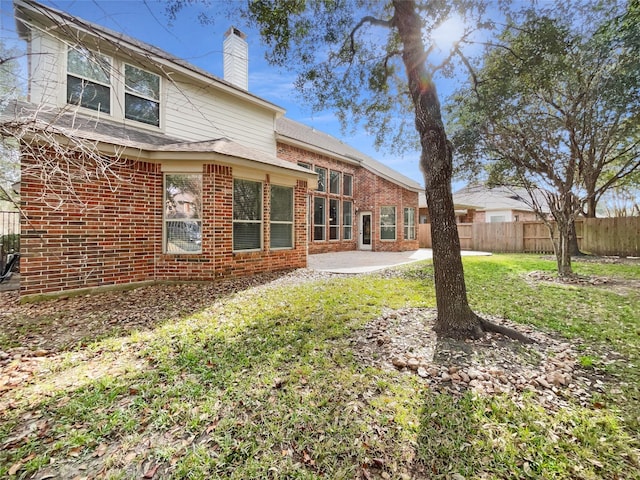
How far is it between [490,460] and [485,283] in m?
6.15

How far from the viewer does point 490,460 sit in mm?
1905

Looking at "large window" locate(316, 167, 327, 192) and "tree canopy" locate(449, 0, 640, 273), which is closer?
"tree canopy" locate(449, 0, 640, 273)

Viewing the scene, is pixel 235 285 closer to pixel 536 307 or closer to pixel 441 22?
pixel 536 307

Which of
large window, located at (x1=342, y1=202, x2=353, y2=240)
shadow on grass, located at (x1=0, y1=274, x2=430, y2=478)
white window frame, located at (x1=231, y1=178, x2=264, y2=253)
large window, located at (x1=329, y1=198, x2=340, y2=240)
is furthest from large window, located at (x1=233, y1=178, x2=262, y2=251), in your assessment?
large window, located at (x1=342, y1=202, x2=353, y2=240)

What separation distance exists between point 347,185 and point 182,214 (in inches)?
428

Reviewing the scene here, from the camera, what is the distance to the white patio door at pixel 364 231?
54.6 ft

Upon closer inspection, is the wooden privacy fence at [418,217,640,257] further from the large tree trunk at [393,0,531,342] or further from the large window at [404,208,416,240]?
the large tree trunk at [393,0,531,342]

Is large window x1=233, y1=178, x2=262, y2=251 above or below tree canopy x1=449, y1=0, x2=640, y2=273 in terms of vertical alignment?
below

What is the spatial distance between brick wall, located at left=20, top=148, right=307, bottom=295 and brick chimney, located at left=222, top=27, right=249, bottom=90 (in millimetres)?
6004

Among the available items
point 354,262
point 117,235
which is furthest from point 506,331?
point 117,235

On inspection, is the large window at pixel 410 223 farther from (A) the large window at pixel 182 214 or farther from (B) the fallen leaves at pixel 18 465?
(B) the fallen leaves at pixel 18 465

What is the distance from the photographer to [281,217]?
8.70m

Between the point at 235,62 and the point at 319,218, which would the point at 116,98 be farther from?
the point at 319,218

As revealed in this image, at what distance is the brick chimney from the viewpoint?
10781 millimetres
